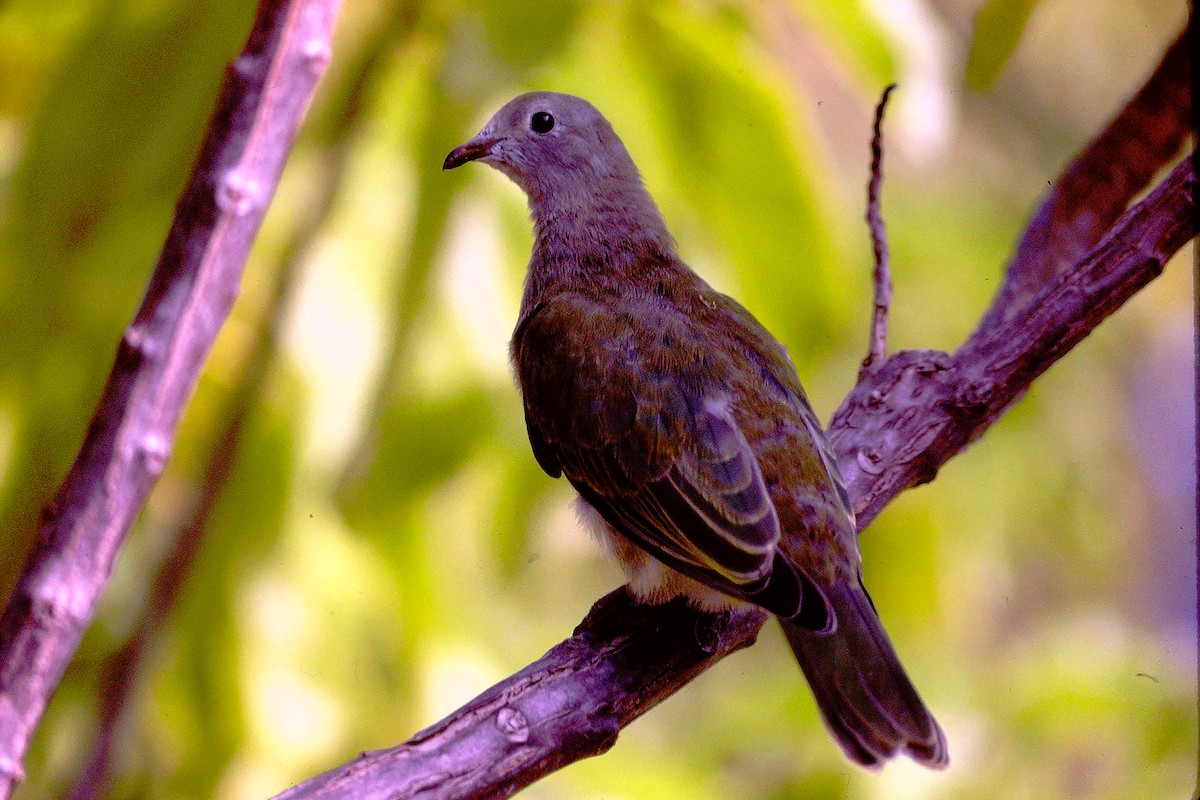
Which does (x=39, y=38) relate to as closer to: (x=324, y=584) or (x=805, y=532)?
(x=324, y=584)

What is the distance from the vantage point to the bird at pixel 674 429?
4.48 feet

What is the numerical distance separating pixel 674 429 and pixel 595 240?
0.46 meters

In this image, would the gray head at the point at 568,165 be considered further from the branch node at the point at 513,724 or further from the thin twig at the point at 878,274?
the branch node at the point at 513,724

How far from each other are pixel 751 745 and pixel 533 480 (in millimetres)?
802

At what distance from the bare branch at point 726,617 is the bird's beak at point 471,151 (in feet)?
2.32

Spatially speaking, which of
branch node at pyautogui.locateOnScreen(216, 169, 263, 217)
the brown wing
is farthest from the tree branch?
branch node at pyautogui.locateOnScreen(216, 169, 263, 217)

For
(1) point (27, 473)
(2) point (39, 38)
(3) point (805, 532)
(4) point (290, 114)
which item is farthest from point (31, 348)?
(3) point (805, 532)

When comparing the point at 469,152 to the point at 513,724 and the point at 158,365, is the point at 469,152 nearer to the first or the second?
the point at 158,365

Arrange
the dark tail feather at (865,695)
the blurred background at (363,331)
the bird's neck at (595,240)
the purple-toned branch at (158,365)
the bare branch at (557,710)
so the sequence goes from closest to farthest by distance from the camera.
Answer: the purple-toned branch at (158,365) < the bare branch at (557,710) < the dark tail feather at (865,695) < the bird's neck at (595,240) < the blurred background at (363,331)

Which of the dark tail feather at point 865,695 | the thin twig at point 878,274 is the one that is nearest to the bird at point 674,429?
the dark tail feather at point 865,695

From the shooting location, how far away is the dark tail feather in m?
1.33

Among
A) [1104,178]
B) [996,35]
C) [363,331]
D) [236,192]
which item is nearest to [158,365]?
[236,192]

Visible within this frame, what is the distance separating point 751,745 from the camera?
2.34 m

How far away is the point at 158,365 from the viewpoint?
108 centimetres
